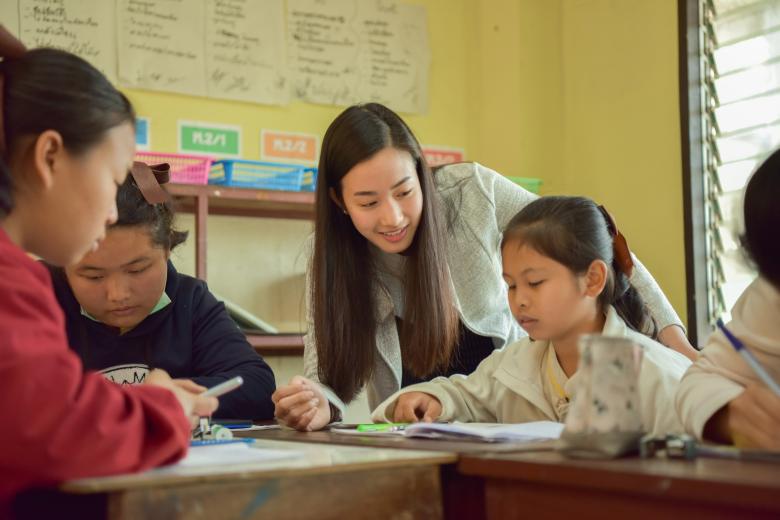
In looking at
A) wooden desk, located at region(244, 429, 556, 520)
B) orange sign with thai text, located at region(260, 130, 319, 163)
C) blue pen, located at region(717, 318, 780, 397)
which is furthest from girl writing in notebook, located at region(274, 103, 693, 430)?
orange sign with thai text, located at region(260, 130, 319, 163)

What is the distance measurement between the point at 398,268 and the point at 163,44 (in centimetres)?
142

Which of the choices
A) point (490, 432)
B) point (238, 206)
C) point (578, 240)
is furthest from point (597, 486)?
point (238, 206)

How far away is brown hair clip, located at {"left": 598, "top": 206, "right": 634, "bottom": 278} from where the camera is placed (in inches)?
67.0

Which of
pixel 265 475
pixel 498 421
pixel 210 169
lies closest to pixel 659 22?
pixel 210 169

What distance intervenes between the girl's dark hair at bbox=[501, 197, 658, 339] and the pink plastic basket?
A: 139 centimetres

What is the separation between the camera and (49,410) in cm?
86

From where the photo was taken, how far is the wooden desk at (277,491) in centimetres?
85

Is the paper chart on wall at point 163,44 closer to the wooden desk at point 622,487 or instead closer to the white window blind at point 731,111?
the white window blind at point 731,111

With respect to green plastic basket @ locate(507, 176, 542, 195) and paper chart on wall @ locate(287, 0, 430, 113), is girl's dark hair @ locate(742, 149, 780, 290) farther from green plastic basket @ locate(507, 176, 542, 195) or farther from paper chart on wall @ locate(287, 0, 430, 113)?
paper chart on wall @ locate(287, 0, 430, 113)

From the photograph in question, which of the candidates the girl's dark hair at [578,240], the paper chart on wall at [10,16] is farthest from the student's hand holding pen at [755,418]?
the paper chart on wall at [10,16]

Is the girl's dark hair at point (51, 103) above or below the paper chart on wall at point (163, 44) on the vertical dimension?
below

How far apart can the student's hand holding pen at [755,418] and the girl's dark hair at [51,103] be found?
805 millimetres

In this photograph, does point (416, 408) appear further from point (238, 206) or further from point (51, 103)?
point (238, 206)

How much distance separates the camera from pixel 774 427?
1068 mm
